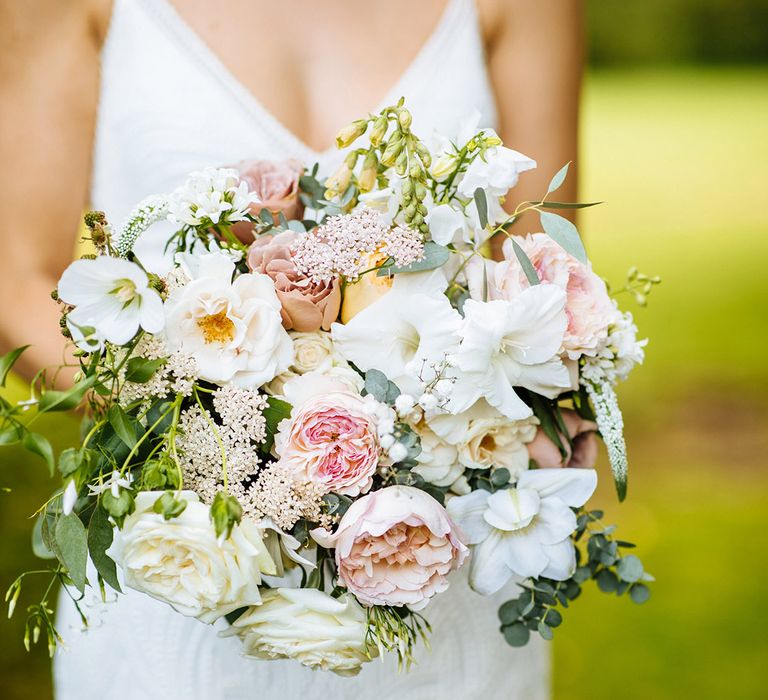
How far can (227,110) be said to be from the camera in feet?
4.65

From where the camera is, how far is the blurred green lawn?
113 inches

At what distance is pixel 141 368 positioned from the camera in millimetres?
826

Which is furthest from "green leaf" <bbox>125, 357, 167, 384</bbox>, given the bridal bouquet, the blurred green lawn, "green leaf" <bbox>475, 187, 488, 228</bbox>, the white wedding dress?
the blurred green lawn

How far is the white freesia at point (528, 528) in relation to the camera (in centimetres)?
93

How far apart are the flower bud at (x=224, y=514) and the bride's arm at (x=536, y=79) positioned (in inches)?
37.0

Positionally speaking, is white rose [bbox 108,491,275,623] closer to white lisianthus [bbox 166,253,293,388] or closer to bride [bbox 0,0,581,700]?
white lisianthus [bbox 166,253,293,388]

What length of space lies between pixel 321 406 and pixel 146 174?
70cm

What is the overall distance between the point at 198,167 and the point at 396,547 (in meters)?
0.76

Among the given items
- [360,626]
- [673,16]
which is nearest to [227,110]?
[360,626]

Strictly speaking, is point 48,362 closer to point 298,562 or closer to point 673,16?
point 298,562

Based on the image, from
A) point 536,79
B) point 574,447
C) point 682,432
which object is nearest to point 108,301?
point 574,447

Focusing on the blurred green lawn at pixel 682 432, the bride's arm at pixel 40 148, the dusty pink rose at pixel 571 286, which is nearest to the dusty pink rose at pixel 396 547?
the dusty pink rose at pixel 571 286

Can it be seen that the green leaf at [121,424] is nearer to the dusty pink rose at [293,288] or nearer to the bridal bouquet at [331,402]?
the bridal bouquet at [331,402]

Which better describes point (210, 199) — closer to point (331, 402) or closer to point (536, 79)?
point (331, 402)
